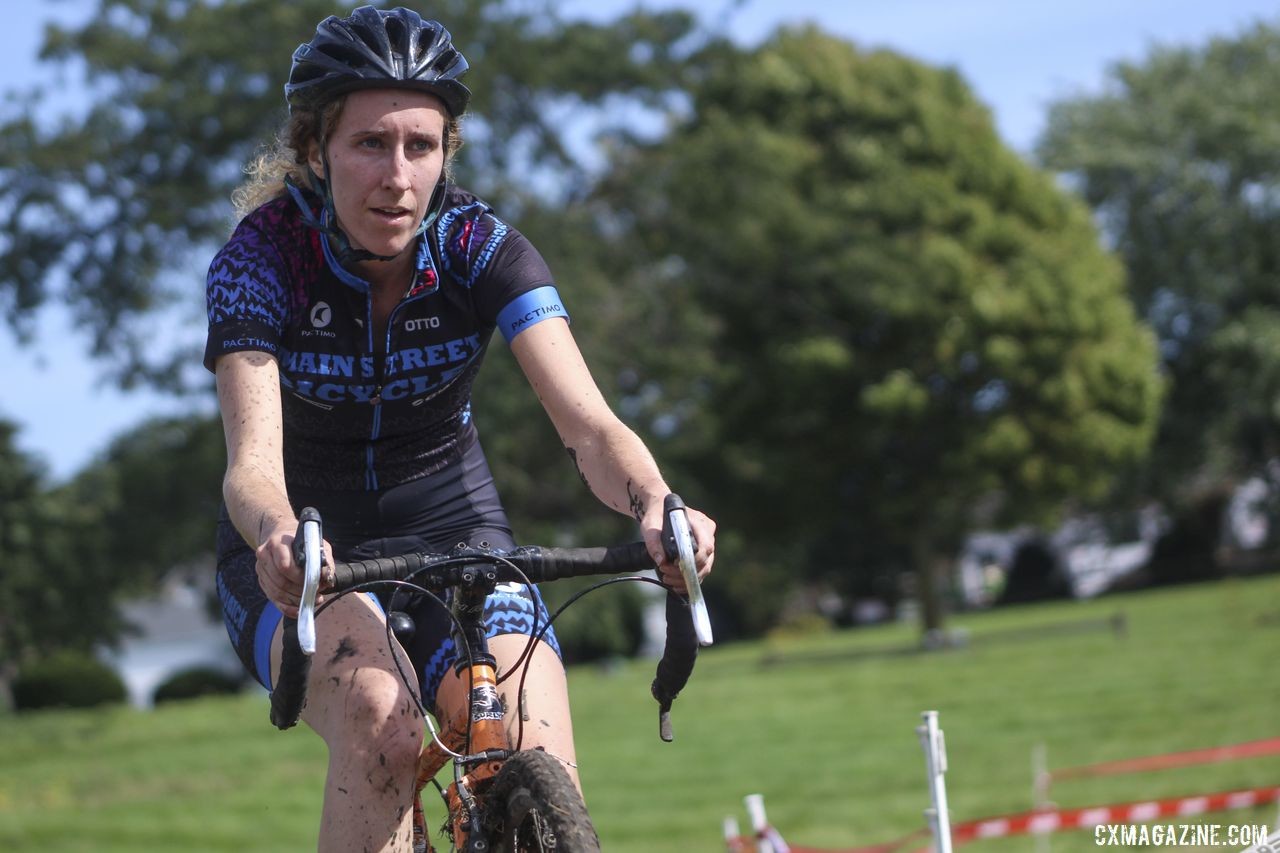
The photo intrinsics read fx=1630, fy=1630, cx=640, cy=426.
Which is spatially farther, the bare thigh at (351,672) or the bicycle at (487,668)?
the bare thigh at (351,672)

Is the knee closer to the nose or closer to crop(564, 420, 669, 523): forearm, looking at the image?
crop(564, 420, 669, 523): forearm

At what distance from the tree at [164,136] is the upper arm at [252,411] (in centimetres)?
3064

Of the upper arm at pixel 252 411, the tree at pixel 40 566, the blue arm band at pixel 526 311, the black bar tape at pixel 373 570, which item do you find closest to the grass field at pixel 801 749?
the blue arm band at pixel 526 311

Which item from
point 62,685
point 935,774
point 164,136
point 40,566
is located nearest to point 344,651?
point 935,774

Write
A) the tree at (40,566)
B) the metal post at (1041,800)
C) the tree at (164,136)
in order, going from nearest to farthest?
the metal post at (1041,800)
the tree at (164,136)
the tree at (40,566)

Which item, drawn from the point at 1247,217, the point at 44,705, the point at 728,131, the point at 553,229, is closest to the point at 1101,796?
the point at 553,229

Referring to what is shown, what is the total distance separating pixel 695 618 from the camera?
3.38 meters

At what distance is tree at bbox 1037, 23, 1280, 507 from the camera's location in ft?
168

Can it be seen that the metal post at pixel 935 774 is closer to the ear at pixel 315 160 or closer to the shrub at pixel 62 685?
the ear at pixel 315 160

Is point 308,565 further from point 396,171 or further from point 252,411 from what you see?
point 396,171

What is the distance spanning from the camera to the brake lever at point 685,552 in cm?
335

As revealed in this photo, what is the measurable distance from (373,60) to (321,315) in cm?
66

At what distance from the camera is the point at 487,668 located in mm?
3809

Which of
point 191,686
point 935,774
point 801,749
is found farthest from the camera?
point 191,686
